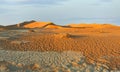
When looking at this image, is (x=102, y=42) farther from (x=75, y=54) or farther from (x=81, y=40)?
(x=75, y=54)

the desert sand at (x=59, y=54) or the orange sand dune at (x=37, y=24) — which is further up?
the orange sand dune at (x=37, y=24)

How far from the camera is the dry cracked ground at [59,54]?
54.2 ft

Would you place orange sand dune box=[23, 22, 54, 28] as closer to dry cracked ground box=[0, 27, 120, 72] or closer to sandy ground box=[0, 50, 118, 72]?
dry cracked ground box=[0, 27, 120, 72]

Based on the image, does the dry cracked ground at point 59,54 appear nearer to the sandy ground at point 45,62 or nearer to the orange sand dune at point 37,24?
the sandy ground at point 45,62

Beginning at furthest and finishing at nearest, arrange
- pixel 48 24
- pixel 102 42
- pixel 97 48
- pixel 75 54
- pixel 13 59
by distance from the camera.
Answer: pixel 48 24 < pixel 102 42 < pixel 97 48 < pixel 75 54 < pixel 13 59

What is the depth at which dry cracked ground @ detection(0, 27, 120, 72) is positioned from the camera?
54.2 feet

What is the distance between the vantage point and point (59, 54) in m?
18.7

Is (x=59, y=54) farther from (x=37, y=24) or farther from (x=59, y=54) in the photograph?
(x=37, y=24)

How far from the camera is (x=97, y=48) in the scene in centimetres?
2053

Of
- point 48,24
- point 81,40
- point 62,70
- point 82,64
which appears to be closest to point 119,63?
point 82,64

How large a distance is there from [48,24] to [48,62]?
2337 centimetres

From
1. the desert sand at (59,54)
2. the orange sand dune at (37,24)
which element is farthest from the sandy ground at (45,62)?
the orange sand dune at (37,24)

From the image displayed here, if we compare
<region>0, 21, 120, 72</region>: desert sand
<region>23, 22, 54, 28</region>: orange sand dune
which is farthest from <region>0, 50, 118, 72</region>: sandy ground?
<region>23, 22, 54, 28</region>: orange sand dune

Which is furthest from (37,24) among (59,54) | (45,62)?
(45,62)
